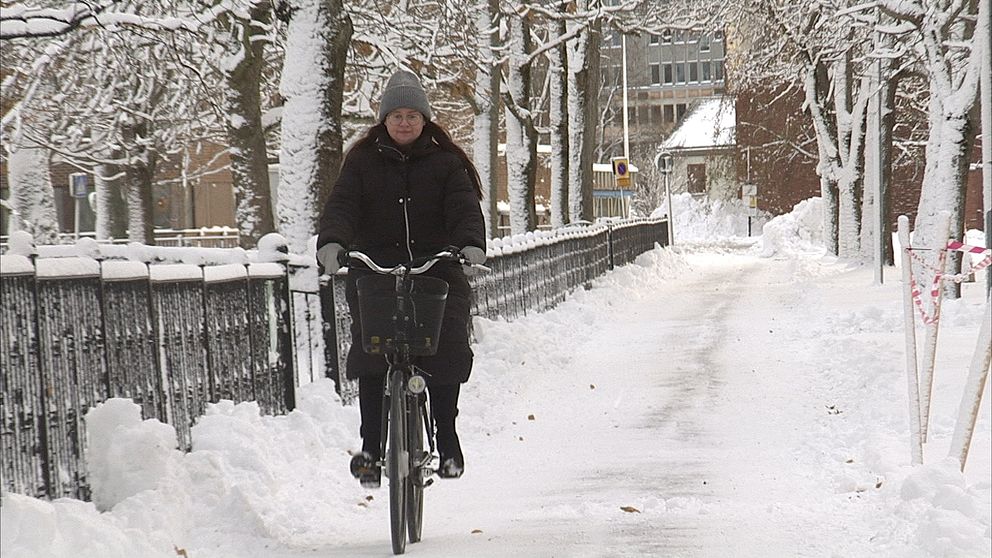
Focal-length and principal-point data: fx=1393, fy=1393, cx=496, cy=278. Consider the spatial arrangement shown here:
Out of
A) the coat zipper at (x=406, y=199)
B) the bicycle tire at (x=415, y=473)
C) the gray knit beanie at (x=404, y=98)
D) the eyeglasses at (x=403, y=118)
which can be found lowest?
the bicycle tire at (x=415, y=473)

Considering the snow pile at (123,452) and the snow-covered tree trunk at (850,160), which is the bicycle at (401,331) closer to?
the snow pile at (123,452)

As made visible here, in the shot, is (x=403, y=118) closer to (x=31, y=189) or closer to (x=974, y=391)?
(x=974, y=391)

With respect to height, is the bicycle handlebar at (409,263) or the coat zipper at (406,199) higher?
the coat zipper at (406,199)

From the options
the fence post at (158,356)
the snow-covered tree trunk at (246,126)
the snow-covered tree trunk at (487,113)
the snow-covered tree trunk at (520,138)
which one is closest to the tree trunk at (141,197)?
the snow-covered tree trunk at (487,113)

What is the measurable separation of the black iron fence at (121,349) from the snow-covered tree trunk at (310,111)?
364 cm

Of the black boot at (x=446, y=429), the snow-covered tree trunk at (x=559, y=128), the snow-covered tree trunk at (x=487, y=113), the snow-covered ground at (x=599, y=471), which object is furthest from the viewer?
the snow-covered tree trunk at (x=559, y=128)

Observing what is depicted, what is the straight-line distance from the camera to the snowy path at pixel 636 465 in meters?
6.43

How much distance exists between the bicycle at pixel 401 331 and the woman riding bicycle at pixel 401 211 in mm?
188

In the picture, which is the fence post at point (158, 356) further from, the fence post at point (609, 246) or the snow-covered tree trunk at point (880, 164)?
the fence post at point (609, 246)

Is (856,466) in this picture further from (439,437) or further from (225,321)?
(225,321)

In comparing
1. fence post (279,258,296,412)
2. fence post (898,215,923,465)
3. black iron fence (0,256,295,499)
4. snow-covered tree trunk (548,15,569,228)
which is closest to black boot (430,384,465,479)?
black iron fence (0,256,295,499)

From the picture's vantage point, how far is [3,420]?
5621 mm

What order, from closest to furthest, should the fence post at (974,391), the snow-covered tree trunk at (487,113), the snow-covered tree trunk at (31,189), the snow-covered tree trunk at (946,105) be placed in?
the fence post at (974,391) → the snow-covered tree trunk at (946,105) → the snow-covered tree trunk at (31,189) → the snow-covered tree trunk at (487,113)

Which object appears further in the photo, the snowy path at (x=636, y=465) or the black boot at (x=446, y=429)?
the black boot at (x=446, y=429)
